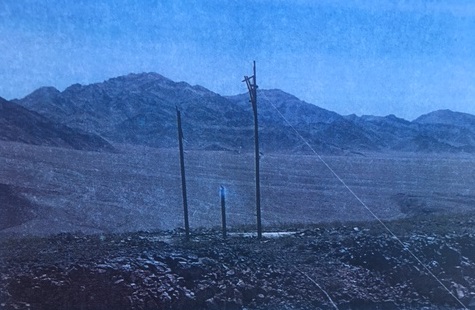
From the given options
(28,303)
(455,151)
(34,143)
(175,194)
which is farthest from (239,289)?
(455,151)

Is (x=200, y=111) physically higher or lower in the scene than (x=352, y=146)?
higher

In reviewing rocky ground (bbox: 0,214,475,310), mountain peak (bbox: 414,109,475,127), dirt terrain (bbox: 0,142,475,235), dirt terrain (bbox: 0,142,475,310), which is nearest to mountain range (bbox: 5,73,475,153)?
mountain peak (bbox: 414,109,475,127)

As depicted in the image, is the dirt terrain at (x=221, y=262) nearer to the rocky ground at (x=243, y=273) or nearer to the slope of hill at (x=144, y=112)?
the rocky ground at (x=243, y=273)

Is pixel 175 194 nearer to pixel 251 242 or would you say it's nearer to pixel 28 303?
pixel 251 242

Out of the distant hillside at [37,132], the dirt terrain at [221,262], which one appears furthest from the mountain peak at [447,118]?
the dirt terrain at [221,262]

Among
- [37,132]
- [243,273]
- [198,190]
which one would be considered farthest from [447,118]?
[243,273]

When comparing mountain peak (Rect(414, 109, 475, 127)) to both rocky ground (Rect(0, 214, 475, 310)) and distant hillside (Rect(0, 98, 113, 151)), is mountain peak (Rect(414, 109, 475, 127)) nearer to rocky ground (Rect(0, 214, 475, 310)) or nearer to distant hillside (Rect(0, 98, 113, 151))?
distant hillside (Rect(0, 98, 113, 151))
